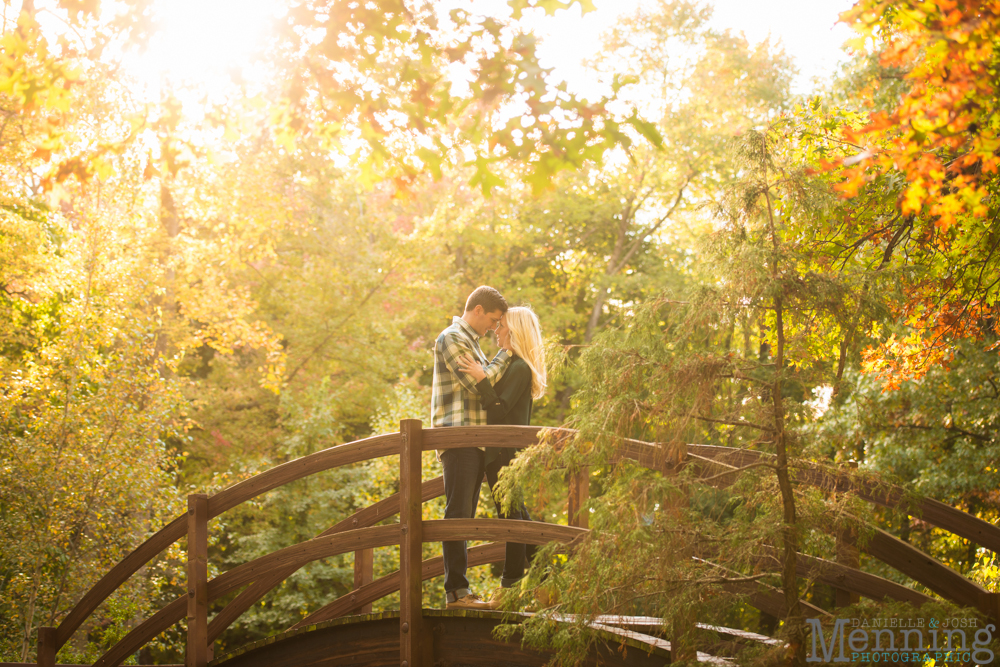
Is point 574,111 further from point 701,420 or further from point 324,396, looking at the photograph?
point 324,396

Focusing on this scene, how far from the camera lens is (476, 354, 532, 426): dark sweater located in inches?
161

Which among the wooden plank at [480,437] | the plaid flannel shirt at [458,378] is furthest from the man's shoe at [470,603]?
the plaid flannel shirt at [458,378]

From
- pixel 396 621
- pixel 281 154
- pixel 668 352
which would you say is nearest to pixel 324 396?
pixel 281 154

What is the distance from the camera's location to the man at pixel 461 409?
404cm

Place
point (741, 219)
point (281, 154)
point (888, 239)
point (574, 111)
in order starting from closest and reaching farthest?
point (741, 219) < point (574, 111) < point (888, 239) < point (281, 154)

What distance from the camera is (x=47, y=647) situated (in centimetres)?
526

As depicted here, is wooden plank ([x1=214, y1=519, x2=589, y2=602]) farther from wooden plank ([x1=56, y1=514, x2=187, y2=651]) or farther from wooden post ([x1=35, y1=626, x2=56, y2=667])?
wooden post ([x1=35, y1=626, x2=56, y2=667])

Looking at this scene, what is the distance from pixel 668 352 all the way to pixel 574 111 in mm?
1464

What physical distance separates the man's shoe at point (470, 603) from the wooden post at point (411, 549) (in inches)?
7.1

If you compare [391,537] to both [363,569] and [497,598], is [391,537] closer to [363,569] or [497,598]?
[497,598]

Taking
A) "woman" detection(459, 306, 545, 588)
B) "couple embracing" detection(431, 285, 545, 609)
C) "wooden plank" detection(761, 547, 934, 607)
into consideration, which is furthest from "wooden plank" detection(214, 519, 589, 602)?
"wooden plank" detection(761, 547, 934, 607)

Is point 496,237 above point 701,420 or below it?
above

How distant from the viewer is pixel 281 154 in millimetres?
15750

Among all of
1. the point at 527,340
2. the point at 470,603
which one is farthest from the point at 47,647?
the point at 527,340
